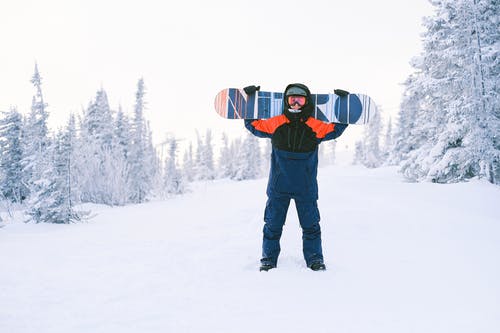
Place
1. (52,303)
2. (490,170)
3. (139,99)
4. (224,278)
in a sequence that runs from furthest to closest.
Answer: (139,99) → (490,170) → (224,278) → (52,303)

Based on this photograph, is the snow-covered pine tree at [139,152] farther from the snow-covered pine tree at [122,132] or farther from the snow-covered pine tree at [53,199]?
the snow-covered pine tree at [53,199]

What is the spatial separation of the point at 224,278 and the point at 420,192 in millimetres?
7884

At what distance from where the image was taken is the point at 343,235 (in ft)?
14.4

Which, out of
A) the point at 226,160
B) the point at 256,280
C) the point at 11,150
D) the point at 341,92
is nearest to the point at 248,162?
the point at 226,160

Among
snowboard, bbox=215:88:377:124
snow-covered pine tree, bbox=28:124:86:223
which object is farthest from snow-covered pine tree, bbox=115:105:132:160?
snowboard, bbox=215:88:377:124

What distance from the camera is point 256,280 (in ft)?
9.70

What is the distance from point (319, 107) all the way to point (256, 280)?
2109 millimetres

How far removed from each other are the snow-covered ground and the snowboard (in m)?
1.56

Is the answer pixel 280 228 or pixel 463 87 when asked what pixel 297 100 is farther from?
pixel 463 87

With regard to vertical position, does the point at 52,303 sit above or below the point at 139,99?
below

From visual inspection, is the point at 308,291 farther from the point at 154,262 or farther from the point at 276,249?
the point at 154,262

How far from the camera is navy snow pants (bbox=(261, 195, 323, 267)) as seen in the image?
11.1 feet

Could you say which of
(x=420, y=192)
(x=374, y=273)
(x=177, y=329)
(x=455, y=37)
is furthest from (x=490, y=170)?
(x=177, y=329)

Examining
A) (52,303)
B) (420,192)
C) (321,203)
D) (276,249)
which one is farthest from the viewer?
(420,192)
